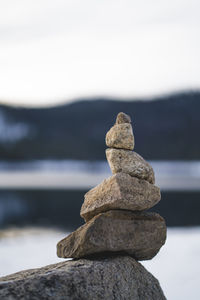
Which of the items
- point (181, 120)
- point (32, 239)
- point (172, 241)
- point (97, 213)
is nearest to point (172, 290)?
point (97, 213)

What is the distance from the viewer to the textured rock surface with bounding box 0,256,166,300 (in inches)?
294

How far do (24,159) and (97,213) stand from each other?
12668cm

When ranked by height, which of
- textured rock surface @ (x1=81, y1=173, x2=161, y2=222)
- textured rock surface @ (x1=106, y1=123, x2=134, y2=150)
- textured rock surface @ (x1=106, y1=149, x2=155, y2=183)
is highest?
textured rock surface @ (x1=106, y1=123, x2=134, y2=150)

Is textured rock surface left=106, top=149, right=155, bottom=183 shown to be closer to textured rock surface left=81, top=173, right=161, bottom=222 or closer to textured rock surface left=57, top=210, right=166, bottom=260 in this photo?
A: textured rock surface left=81, top=173, right=161, bottom=222

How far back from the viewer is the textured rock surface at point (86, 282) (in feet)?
24.5

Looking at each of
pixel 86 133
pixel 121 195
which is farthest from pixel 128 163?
pixel 86 133

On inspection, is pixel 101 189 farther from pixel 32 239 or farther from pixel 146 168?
pixel 32 239

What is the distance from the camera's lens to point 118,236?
8469 mm

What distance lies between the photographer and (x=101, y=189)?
865 cm

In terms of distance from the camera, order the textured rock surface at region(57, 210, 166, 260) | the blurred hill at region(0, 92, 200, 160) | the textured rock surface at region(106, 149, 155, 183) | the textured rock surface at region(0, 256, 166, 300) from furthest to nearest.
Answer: the blurred hill at region(0, 92, 200, 160)
the textured rock surface at region(106, 149, 155, 183)
the textured rock surface at region(57, 210, 166, 260)
the textured rock surface at region(0, 256, 166, 300)

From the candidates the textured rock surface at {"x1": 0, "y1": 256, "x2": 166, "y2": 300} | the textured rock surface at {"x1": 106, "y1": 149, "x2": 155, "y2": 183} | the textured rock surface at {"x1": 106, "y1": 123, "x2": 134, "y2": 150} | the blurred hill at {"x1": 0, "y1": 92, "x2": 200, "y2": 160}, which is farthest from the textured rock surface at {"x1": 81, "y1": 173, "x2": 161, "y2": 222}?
the blurred hill at {"x1": 0, "y1": 92, "x2": 200, "y2": 160}

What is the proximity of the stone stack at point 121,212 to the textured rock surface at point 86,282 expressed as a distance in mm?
242

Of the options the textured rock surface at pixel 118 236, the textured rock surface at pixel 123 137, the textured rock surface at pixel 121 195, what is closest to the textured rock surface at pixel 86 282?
the textured rock surface at pixel 118 236

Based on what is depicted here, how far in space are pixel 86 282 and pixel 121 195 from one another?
47.2 inches
